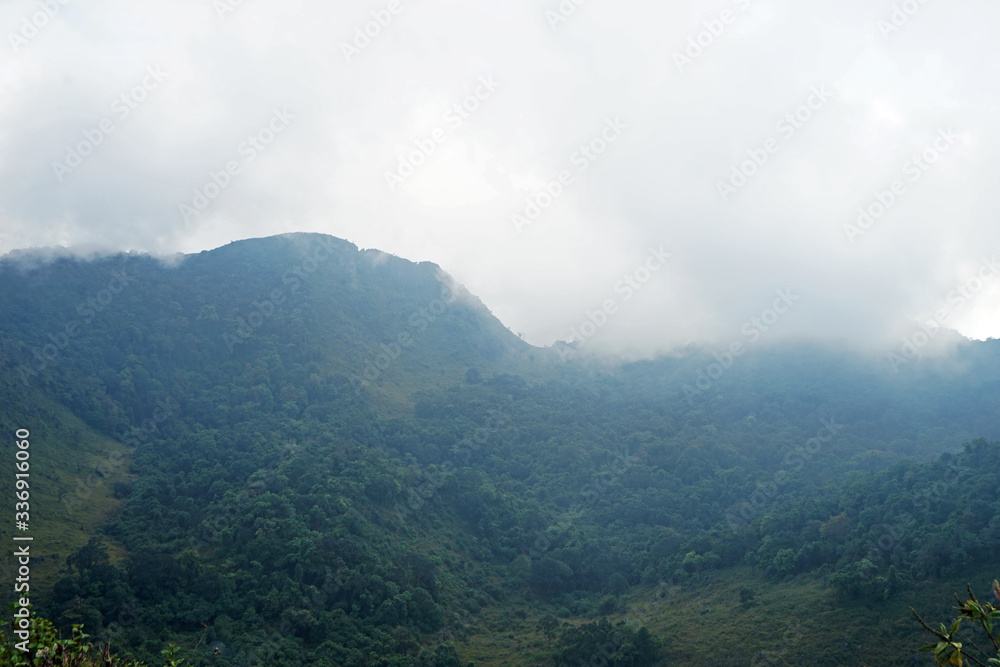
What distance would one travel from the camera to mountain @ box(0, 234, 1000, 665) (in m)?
45.3

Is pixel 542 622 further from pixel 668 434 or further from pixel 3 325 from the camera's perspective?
pixel 3 325

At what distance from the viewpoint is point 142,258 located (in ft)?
408

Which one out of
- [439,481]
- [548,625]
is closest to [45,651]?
[548,625]

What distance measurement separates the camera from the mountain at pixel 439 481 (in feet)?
149

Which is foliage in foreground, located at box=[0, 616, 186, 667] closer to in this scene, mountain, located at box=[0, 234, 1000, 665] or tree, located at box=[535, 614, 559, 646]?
mountain, located at box=[0, 234, 1000, 665]

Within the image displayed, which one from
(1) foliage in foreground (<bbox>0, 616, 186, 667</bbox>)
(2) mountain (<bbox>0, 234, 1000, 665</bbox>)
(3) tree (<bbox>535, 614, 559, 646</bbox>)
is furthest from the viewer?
(3) tree (<bbox>535, 614, 559, 646</bbox>)

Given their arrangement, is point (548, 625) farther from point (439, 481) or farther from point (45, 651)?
point (45, 651)

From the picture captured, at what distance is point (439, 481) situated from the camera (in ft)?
265

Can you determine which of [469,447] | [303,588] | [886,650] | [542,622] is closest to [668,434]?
[469,447]

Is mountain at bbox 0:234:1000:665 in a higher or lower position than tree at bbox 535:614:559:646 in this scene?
higher

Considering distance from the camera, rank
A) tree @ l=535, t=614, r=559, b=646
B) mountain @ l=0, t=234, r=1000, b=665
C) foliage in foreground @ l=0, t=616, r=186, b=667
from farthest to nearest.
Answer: tree @ l=535, t=614, r=559, b=646
mountain @ l=0, t=234, r=1000, b=665
foliage in foreground @ l=0, t=616, r=186, b=667

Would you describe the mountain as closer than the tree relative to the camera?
Yes

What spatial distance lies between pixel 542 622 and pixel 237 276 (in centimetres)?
10616

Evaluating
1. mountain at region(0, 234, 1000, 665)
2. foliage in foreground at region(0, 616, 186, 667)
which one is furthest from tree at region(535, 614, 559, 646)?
foliage in foreground at region(0, 616, 186, 667)
